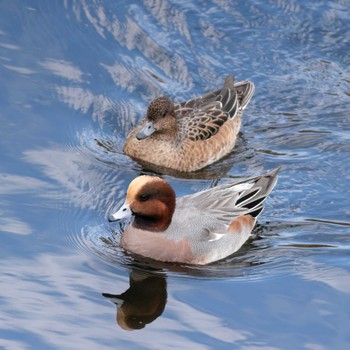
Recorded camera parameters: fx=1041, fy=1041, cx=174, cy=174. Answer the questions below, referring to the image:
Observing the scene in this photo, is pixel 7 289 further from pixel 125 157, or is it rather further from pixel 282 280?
pixel 125 157

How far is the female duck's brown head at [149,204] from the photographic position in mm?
10156

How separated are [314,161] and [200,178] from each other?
4.51 ft

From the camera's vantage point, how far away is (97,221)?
10.8 metres

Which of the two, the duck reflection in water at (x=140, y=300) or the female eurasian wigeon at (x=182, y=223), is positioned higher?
the female eurasian wigeon at (x=182, y=223)

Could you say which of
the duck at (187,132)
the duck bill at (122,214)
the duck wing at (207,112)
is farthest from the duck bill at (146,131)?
the duck bill at (122,214)

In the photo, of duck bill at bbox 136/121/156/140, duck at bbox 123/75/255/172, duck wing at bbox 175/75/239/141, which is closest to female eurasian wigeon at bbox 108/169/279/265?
duck bill at bbox 136/121/156/140

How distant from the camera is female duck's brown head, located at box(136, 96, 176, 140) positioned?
12.6 meters

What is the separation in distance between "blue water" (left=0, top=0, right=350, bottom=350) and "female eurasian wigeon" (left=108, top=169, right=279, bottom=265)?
0.53 feet

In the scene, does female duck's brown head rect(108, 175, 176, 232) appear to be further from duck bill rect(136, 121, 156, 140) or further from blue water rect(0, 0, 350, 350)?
duck bill rect(136, 121, 156, 140)

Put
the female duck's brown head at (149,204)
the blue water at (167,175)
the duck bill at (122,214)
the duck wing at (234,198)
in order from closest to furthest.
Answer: the blue water at (167,175)
the duck bill at (122,214)
the female duck's brown head at (149,204)
the duck wing at (234,198)

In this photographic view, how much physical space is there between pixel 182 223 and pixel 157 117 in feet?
8.47

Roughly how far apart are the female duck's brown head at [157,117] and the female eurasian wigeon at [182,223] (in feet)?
6.57

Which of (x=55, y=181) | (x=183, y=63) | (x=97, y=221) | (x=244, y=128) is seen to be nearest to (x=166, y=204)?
(x=97, y=221)

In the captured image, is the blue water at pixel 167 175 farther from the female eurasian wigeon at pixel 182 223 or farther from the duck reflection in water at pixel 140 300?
the female eurasian wigeon at pixel 182 223
